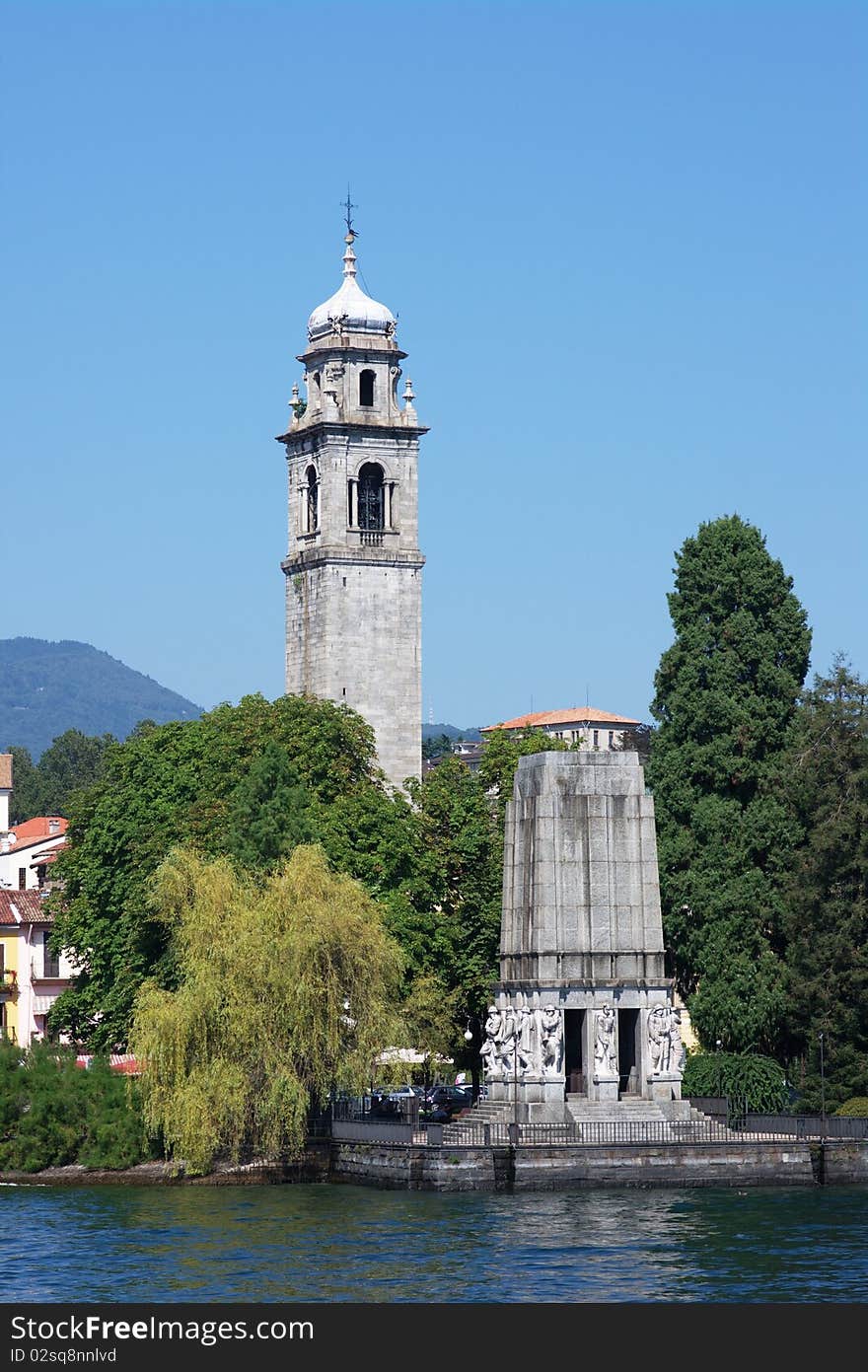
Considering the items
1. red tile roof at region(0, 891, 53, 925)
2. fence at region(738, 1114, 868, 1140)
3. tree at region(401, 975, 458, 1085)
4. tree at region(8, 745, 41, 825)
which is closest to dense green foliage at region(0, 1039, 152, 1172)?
tree at region(401, 975, 458, 1085)

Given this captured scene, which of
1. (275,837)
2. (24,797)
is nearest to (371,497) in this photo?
(275,837)

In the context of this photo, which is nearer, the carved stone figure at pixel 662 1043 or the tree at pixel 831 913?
the carved stone figure at pixel 662 1043

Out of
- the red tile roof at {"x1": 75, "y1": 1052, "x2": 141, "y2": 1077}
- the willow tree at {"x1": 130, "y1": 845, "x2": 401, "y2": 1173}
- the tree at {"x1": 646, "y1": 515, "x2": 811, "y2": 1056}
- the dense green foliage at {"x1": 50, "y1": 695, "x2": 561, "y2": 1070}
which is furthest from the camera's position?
the tree at {"x1": 646, "y1": 515, "x2": 811, "y2": 1056}

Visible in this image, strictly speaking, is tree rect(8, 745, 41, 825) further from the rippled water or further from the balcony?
the rippled water

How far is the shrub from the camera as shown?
219 feet

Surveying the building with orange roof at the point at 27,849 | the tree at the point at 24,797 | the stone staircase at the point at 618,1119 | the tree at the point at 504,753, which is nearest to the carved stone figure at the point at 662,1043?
the stone staircase at the point at 618,1119

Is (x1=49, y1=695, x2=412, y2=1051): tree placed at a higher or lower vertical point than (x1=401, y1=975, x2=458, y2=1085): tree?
higher

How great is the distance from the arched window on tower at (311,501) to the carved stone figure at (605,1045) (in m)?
40.7

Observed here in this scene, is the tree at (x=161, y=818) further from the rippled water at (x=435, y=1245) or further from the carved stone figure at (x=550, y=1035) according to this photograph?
the rippled water at (x=435, y=1245)

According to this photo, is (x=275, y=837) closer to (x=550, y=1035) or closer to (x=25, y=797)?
(x=550, y=1035)

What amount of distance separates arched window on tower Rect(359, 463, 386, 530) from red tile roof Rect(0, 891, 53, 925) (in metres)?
17.6

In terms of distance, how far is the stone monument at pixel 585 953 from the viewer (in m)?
63.7
